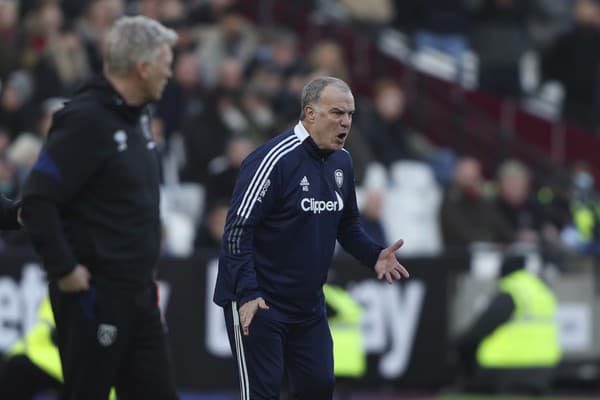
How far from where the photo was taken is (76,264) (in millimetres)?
6512

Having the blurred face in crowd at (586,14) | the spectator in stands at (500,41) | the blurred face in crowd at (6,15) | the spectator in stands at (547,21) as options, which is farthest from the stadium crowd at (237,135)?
the spectator in stands at (547,21)

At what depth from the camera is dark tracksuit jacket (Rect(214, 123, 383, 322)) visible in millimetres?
7324

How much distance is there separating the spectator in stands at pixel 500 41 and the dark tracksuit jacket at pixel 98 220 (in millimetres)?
12509

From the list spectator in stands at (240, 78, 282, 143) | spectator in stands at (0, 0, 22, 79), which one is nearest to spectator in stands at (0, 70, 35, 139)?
spectator in stands at (0, 0, 22, 79)

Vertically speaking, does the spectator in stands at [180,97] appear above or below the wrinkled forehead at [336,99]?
below

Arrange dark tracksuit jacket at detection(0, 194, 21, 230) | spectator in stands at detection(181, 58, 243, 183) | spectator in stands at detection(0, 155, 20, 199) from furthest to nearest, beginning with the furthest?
spectator in stands at detection(181, 58, 243, 183), spectator in stands at detection(0, 155, 20, 199), dark tracksuit jacket at detection(0, 194, 21, 230)

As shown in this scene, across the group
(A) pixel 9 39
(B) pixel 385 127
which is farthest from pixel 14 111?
(B) pixel 385 127

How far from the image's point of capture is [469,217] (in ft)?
48.6

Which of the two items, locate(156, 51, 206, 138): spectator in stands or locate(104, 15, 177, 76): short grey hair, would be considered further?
locate(156, 51, 206, 138): spectator in stands

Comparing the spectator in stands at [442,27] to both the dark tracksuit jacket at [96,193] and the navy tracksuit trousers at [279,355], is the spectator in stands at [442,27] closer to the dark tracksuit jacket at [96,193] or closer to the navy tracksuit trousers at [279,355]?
the navy tracksuit trousers at [279,355]

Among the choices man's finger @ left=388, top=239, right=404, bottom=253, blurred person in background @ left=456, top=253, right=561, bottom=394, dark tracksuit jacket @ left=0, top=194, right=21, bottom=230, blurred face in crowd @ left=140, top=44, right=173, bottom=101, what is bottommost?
blurred person in background @ left=456, top=253, right=561, bottom=394

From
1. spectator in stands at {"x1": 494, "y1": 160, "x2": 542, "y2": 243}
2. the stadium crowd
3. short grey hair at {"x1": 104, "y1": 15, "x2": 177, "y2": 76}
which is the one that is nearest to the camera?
short grey hair at {"x1": 104, "y1": 15, "x2": 177, "y2": 76}

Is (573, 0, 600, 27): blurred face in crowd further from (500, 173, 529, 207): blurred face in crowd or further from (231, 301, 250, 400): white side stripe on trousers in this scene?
(231, 301, 250, 400): white side stripe on trousers

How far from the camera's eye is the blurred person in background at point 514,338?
11953 millimetres
